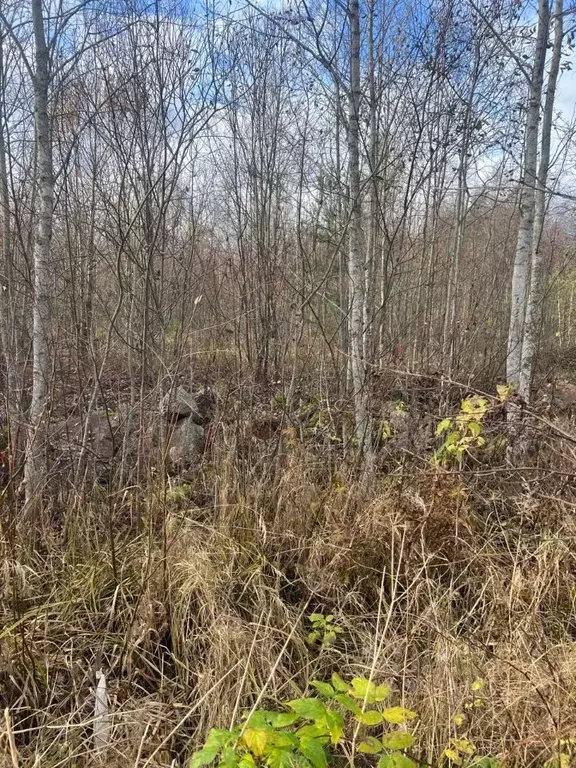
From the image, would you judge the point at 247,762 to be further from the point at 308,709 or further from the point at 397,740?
the point at 397,740

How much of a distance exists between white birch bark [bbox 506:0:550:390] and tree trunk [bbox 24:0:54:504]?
315cm

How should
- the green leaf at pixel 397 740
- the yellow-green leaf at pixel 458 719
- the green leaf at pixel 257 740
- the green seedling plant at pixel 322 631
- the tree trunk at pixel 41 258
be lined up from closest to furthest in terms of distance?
the green leaf at pixel 257 740 < the green leaf at pixel 397 740 < the yellow-green leaf at pixel 458 719 < the green seedling plant at pixel 322 631 < the tree trunk at pixel 41 258

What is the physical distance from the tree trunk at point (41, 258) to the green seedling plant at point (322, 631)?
1.70 metres

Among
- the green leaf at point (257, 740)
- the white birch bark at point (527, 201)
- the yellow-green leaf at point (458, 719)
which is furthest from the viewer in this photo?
the white birch bark at point (527, 201)

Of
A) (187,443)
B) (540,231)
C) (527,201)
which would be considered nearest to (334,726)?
(187,443)

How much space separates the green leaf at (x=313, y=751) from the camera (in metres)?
1.20

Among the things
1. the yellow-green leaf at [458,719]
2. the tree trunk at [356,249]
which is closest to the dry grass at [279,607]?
the yellow-green leaf at [458,719]

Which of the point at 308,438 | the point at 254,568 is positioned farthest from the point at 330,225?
the point at 254,568

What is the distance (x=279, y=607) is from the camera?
7.46 feet

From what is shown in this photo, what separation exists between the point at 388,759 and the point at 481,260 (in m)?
8.11

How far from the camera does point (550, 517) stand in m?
2.76

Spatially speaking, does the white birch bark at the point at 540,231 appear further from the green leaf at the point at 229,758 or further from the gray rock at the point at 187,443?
the green leaf at the point at 229,758

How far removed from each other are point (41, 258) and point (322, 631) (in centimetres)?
268

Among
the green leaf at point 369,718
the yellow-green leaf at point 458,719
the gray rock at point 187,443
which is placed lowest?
the yellow-green leaf at point 458,719
